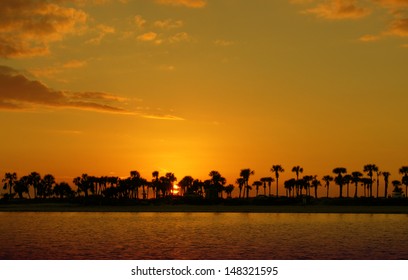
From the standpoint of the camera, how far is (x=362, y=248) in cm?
5959
